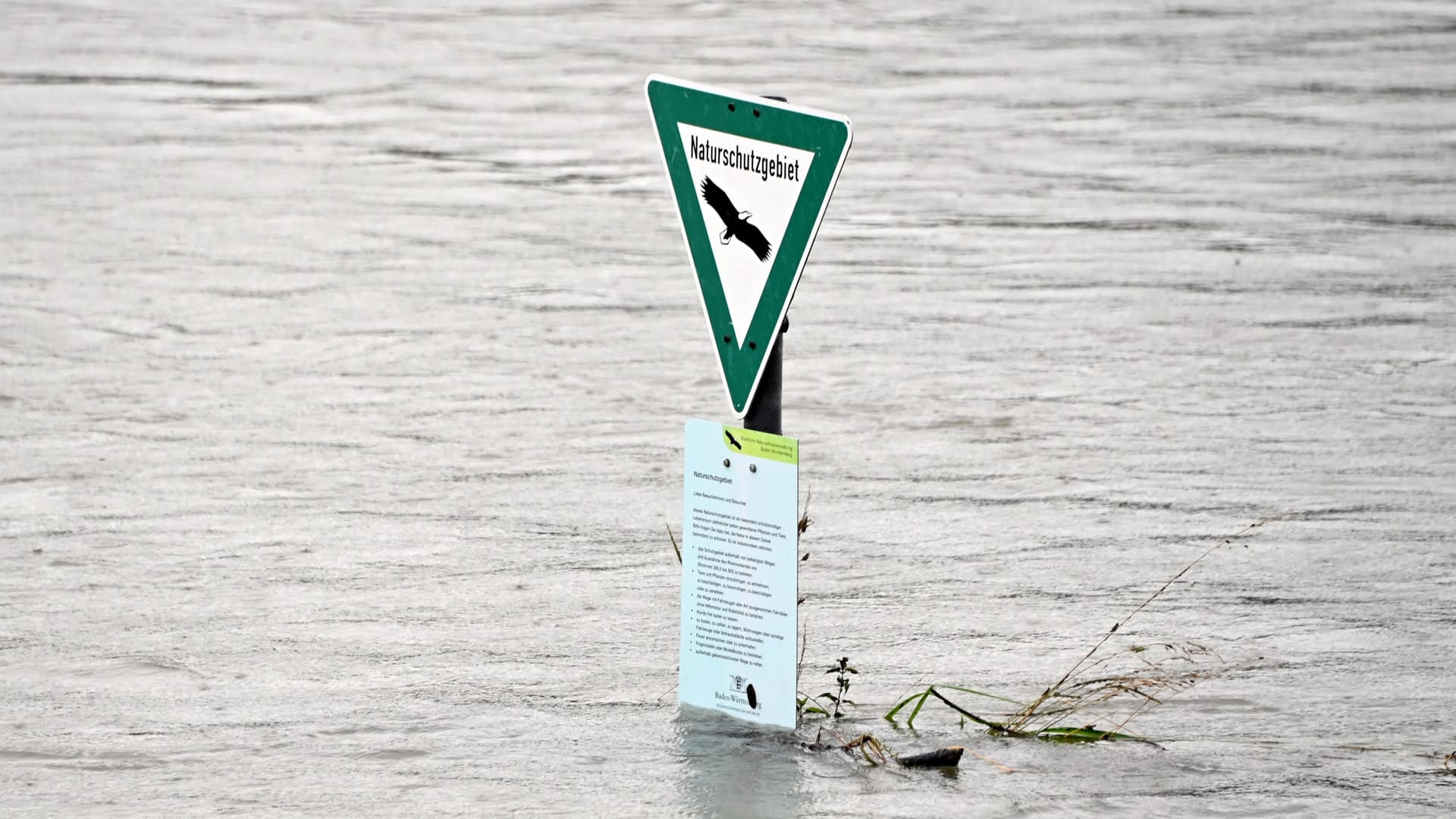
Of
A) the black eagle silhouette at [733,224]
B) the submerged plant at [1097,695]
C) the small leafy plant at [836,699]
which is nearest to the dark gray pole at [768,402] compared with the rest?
the black eagle silhouette at [733,224]

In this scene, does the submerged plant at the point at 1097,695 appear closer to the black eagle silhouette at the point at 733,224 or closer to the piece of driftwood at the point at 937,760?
the piece of driftwood at the point at 937,760

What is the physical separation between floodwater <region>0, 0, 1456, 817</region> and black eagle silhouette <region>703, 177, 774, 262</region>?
1263 mm

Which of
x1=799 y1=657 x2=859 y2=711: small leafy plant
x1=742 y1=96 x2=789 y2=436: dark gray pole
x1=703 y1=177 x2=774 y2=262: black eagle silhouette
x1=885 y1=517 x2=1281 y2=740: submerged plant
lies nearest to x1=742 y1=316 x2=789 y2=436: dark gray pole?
x1=742 y1=96 x2=789 y2=436: dark gray pole

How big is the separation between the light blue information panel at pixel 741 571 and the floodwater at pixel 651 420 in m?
0.13

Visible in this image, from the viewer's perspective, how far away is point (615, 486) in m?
7.33

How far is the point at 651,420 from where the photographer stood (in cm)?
804

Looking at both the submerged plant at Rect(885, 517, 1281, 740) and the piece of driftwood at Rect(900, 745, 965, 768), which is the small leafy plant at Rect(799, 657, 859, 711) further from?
the piece of driftwood at Rect(900, 745, 965, 768)

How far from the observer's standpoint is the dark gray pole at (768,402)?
5.14 meters

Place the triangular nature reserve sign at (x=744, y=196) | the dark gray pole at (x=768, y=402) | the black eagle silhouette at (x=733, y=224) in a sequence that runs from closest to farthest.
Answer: the triangular nature reserve sign at (x=744, y=196)
the black eagle silhouette at (x=733, y=224)
the dark gray pole at (x=768, y=402)

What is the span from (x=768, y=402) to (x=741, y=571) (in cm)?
44

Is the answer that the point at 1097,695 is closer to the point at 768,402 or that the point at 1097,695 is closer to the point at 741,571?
the point at 741,571

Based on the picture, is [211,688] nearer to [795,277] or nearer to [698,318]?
[795,277]

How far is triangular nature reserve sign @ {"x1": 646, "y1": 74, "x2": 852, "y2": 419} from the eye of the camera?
16.2ft

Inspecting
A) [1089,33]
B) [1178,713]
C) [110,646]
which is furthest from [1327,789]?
[1089,33]
